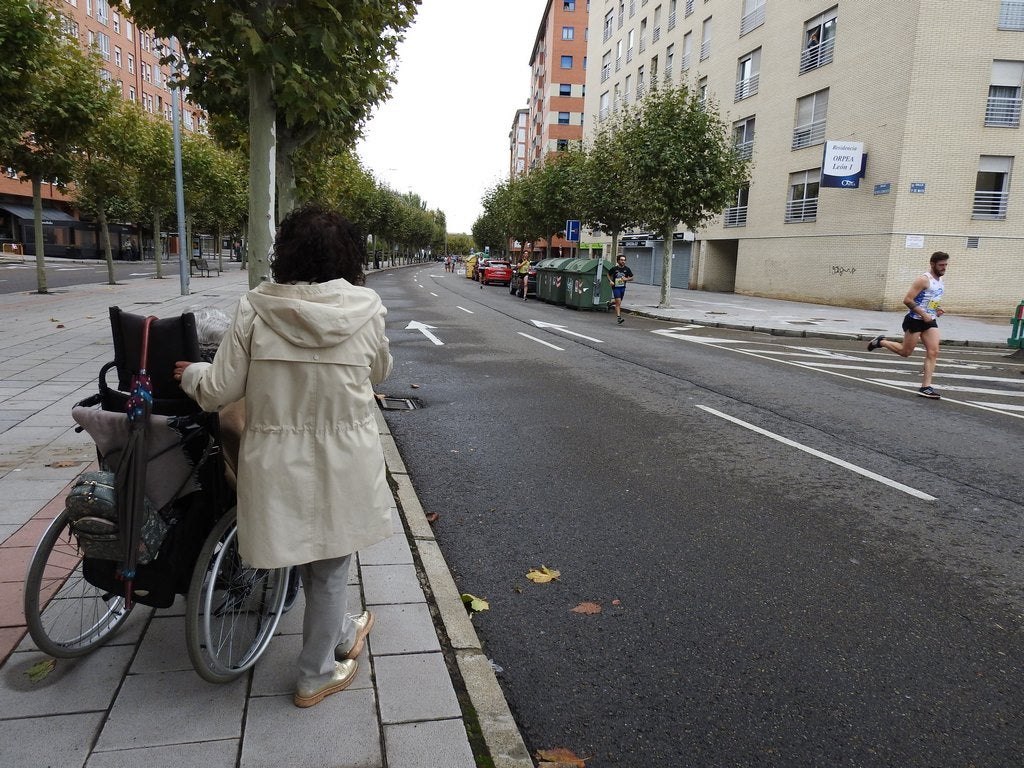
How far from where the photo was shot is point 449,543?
171 inches

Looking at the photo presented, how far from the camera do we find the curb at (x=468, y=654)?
2455 mm

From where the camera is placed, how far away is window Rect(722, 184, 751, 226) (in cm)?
3302

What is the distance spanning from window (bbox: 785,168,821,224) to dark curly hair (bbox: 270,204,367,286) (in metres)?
28.6

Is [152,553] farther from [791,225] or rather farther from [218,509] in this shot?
[791,225]

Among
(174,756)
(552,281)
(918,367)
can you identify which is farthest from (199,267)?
(174,756)

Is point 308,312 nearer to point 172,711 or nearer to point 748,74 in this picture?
point 172,711

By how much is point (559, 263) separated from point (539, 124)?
65.1 m

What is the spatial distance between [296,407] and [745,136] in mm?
35014

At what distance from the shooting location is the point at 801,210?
95.2 ft

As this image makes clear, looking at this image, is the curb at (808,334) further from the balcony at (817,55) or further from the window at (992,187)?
the balcony at (817,55)

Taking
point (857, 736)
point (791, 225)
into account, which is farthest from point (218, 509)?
point (791, 225)

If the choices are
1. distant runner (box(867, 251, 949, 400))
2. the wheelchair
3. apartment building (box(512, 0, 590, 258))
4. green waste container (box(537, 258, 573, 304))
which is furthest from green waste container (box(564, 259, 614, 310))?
apartment building (box(512, 0, 590, 258))

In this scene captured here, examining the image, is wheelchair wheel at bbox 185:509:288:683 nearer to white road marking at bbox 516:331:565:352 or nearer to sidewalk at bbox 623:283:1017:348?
white road marking at bbox 516:331:565:352

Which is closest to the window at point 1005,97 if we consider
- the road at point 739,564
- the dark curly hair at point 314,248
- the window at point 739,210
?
the window at point 739,210
